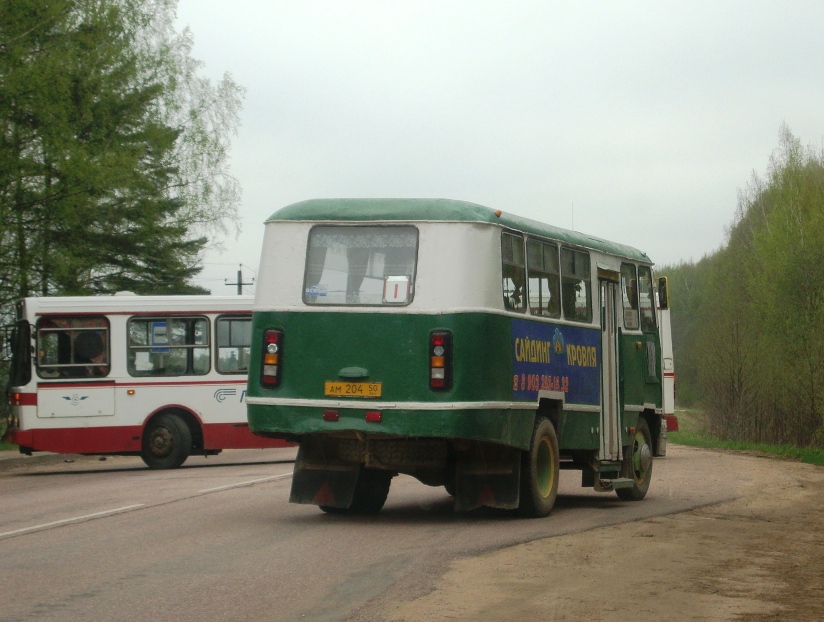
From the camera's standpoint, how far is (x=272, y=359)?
42.0 feet

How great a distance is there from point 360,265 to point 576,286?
2948 millimetres

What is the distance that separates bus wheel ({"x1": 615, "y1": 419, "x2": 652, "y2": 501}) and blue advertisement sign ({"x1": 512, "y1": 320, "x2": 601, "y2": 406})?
121cm

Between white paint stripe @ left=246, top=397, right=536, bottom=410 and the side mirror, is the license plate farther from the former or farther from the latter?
the side mirror

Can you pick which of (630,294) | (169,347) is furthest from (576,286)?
(169,347)

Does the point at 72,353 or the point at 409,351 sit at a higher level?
the point at 72,353

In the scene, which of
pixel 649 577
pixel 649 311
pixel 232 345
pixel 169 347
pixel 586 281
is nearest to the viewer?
pixel 649 577

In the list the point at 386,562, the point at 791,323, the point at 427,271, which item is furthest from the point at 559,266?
the point at 791,323

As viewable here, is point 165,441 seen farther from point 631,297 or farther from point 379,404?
point 379,404

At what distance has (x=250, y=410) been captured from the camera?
12.8 meters

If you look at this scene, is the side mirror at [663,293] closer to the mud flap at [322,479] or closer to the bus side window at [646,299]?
the bus side window at [646,299]

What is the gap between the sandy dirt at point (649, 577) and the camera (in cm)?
803

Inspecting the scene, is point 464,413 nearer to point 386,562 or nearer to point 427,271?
point 427,271

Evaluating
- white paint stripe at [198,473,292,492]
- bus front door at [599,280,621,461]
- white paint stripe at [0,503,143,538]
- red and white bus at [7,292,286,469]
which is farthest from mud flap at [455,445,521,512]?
red and white bus at [7,292,286,469]

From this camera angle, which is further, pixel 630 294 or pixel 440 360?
pixel 630 294
